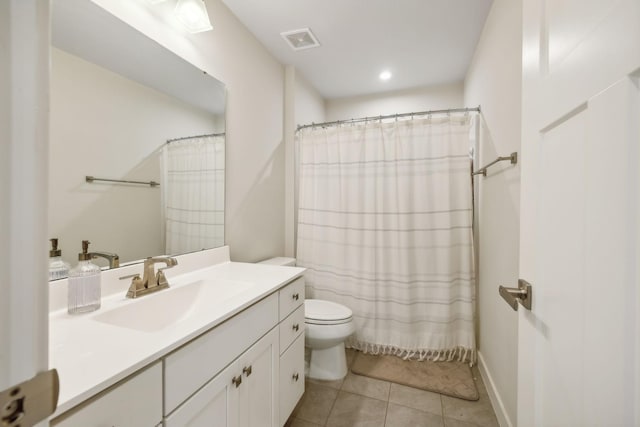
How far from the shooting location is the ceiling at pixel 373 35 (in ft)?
5.54

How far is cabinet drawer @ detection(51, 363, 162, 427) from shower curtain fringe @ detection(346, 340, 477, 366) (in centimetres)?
181

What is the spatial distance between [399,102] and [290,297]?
245cm

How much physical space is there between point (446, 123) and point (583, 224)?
176 cm

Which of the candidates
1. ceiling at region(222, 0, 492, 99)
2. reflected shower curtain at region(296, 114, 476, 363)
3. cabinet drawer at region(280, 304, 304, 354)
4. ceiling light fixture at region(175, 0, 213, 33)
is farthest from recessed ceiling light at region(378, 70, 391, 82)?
cabinet drawer at region(280, 304, 304, 354)

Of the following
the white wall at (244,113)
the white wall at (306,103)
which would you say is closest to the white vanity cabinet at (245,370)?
the white wall at (244,113)

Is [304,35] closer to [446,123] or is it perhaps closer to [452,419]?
[446,123]

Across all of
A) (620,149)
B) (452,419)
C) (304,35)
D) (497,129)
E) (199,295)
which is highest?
(304,35)

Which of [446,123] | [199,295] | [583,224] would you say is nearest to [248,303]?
[199,295]

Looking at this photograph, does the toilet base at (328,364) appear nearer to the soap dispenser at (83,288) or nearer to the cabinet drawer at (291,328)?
the cabinet drawer at (291,328)

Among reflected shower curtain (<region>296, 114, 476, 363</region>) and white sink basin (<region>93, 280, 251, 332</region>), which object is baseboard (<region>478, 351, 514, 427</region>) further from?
white sink basin (<region>93, 280, 251, 332</region>)

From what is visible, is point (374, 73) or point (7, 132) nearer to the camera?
point (7, 132)

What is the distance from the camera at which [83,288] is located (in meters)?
0.89

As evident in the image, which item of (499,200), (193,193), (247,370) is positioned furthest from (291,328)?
(499,200)

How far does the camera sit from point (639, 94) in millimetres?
387
